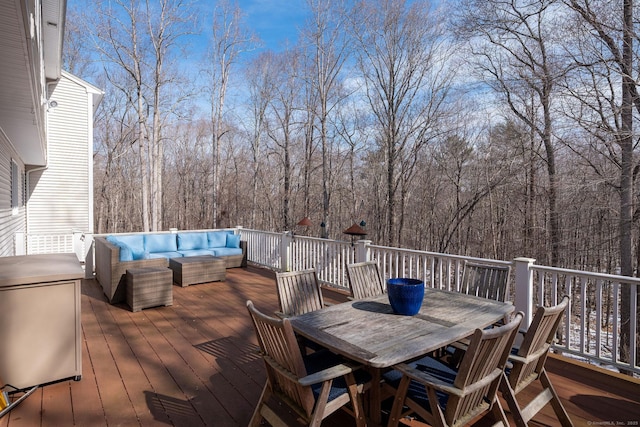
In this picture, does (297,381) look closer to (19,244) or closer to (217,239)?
(217,239)

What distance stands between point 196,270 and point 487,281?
4.80 m

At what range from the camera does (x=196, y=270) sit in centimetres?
612

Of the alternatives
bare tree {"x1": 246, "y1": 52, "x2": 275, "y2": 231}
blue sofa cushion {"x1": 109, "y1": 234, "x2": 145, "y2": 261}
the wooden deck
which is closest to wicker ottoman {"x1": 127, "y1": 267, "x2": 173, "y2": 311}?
the wooden deck

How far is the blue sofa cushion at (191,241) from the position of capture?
729 centimetres

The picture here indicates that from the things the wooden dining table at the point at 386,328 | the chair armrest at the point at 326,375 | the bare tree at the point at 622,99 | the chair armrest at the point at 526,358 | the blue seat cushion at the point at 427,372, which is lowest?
the blue seat cushion at the point at 427,372

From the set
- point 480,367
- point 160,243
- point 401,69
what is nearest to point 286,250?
point 160,243

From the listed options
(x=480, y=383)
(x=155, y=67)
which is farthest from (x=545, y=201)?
(x=155, y=67)

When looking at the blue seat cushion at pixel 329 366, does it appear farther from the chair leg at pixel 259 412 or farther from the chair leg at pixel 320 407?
the chair leg at pixel 259 412

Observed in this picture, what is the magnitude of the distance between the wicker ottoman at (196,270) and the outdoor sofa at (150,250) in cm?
26

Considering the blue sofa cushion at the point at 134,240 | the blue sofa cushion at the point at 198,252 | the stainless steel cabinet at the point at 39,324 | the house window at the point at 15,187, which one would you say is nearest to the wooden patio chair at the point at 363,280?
the stainless steel cabinet at the point at 39,324

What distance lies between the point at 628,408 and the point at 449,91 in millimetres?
10146

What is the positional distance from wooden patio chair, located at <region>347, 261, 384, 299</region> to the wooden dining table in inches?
13.4

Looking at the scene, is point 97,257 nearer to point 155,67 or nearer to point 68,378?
point 68,378

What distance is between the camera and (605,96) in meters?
6.71
